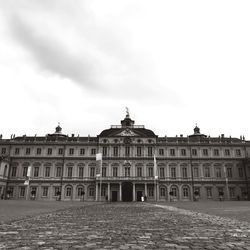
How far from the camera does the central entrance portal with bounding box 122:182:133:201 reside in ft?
188

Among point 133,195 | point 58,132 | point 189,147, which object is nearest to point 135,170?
point 133,195

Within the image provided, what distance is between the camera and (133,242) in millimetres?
5199

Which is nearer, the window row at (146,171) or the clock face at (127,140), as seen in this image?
the window row at (146,171)

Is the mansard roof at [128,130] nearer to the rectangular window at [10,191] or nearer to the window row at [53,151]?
the window row at [53,151]

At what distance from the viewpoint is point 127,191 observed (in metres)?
57.9

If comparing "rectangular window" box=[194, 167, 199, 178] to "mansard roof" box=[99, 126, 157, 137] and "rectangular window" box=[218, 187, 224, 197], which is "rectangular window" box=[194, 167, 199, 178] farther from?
"mansard roof" box=[99, 126, 157, 137]

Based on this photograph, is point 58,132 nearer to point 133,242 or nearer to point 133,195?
point 133,195

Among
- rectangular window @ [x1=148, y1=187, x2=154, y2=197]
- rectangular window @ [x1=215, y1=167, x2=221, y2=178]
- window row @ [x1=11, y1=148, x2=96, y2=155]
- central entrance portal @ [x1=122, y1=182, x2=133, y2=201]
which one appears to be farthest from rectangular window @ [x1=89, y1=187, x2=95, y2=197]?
rectangular window @ [x1=215, y1=167, x2=221, y2=178]

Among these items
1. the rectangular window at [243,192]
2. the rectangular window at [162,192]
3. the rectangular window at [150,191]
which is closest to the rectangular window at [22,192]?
the rectangular window at [150,191]

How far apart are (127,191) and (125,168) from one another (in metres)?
4.91

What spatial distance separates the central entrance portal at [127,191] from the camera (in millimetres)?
57406

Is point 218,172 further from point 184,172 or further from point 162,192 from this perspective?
point 162,192

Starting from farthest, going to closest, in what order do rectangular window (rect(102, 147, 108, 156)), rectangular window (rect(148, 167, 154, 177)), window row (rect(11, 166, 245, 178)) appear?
1. rectangular window (rect(102, 147, 108, 156))
2. window row (rect(11, 166, 245, 178))
3. rectangular window (rect(148, 167, 154, 177))

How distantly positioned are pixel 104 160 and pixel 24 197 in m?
18.8
